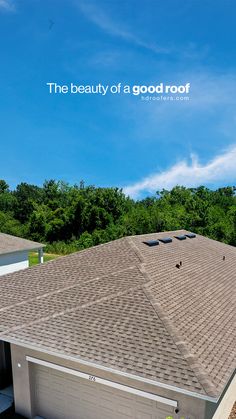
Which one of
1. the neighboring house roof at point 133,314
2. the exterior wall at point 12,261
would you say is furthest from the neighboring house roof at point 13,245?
the neighboring house roof at point 133,314

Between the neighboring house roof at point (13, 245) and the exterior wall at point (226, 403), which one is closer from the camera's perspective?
the exterior wall at point (226, 403)

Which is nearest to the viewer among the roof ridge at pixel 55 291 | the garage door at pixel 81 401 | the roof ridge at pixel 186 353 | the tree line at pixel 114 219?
the roof ridge at pixel 186 353

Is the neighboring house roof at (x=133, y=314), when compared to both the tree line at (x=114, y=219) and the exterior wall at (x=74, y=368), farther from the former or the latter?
the tree line at (x=114, y=219)

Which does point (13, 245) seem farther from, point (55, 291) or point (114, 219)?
point (114, 219)

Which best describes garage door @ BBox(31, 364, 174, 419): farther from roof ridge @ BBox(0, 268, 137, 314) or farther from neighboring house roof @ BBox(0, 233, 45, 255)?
neighboring house roof @ BBox(0, 233, 45, 255)

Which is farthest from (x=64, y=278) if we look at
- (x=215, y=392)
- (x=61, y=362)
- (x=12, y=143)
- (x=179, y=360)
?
(x=12, y=143)

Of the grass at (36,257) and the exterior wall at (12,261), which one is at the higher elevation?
the exterior wall at (12,261)

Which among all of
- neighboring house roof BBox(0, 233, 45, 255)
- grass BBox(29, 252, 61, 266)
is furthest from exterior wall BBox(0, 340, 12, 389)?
grass BBox(29, 252, 61, 266)

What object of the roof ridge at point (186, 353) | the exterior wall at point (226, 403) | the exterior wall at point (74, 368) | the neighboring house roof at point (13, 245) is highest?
the neighboring house roof at point (13, 245)
